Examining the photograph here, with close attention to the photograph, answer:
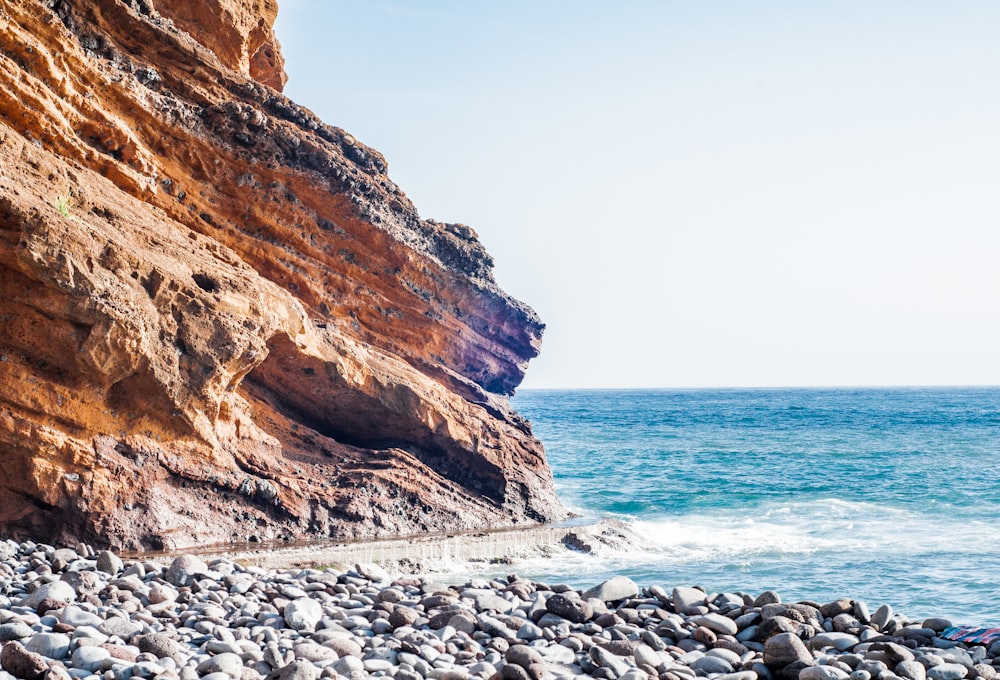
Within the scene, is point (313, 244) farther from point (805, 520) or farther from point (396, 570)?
point (805, 520)

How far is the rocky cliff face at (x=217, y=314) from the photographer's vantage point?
1213 cm

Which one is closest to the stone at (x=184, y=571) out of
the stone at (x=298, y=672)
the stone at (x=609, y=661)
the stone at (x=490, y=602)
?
the stone at (x=490, y=602)

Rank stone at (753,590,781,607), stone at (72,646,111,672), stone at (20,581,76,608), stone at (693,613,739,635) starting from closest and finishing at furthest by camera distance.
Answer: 1. stone at (72,646,111,672)
2. stone at (20,581,76,608)
3. stone at (693,613,739,635)
4. stone at (753,590,781,607)

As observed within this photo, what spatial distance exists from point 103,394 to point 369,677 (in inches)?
316

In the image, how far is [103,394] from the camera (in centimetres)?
1280

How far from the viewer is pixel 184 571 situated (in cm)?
950

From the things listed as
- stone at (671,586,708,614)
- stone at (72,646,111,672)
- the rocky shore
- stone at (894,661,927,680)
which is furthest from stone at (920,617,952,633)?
stone at (72,646,111,672)

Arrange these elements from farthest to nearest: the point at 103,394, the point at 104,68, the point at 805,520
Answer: the point at 805,520 → the point at 104,68 → the point at 103,394

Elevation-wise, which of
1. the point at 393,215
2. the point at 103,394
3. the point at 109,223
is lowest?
the point at 103,394

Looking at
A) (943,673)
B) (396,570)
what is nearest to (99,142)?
(396,570)

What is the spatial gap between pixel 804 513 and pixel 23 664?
20583mm

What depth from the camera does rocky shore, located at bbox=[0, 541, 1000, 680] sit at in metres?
6.67

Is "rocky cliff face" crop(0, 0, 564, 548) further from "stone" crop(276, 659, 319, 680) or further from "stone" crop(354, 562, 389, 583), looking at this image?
"stone" crop(276, 659, 319, 680)

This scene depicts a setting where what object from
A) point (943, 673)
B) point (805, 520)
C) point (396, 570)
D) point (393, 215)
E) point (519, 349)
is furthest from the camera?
point (519, 349)
